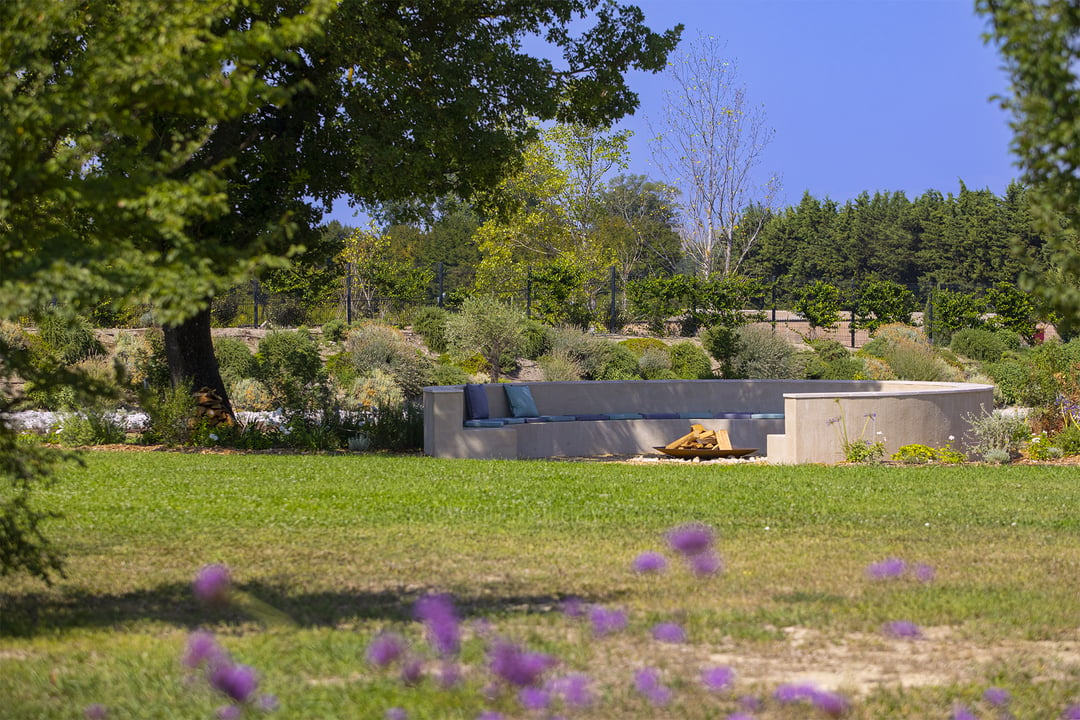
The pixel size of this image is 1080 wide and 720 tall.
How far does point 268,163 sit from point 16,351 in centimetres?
1019

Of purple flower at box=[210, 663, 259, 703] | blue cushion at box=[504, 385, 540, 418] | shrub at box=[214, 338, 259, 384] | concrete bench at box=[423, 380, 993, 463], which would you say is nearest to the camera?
purple flower at box=[210, 663, 259, 703]

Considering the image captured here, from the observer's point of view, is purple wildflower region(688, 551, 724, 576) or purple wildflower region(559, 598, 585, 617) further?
purple wildflower region(688, 551, 724, 576)

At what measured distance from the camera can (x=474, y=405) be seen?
1590 cm

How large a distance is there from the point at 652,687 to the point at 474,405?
11.7 m

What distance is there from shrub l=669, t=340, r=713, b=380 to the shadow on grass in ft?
66.4

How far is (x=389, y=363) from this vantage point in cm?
2353

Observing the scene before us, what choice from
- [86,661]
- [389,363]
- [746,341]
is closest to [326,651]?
[86,661]

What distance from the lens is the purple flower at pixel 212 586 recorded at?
19.3ft

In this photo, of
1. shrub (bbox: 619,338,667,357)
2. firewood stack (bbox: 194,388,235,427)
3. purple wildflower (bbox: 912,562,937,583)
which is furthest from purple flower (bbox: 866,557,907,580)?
shrub (bbox: 619,338,667,357)

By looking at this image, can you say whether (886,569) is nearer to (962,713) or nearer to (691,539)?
(691,539)

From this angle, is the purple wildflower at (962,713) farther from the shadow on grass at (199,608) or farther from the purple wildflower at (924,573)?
the purple wildflower at (924,573)

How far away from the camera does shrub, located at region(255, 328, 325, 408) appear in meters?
18.6

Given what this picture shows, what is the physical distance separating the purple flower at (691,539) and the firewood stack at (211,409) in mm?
9184

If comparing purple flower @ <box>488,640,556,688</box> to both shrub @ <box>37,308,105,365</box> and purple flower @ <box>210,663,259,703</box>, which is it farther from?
shrub @ <box>37,308,105,365</box>
